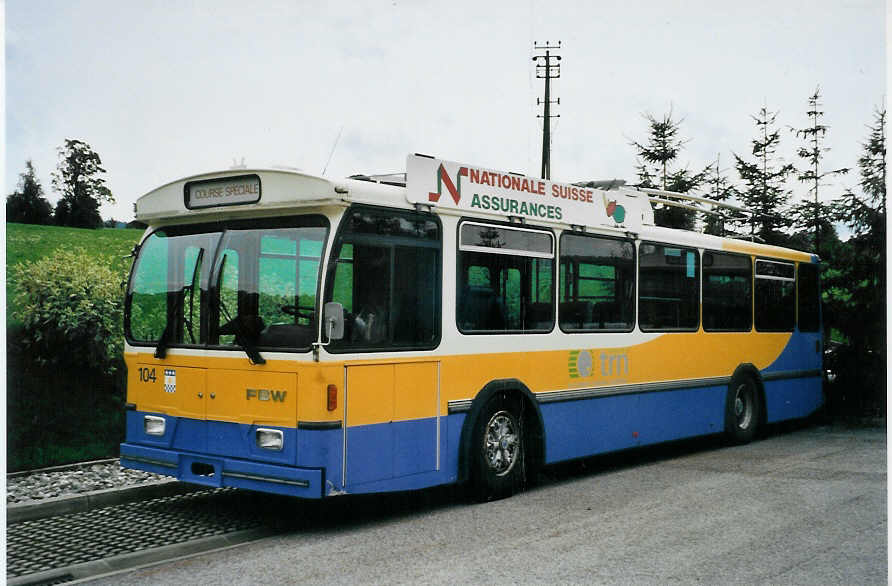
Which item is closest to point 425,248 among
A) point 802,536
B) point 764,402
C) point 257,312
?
point 257,312

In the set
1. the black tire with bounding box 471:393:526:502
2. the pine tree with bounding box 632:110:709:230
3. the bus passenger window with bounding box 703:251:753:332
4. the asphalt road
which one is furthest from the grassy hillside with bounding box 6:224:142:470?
the pine tree with bounding box 632:110:709:230

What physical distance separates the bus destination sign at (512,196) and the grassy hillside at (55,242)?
336cm

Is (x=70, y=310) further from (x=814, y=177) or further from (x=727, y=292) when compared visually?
(x=814, y=177)

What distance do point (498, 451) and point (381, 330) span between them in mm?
1837

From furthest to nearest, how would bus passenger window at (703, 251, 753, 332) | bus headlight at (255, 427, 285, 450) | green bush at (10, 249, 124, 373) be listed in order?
1. bus passenger window at (703, 251, 753, 332)
2. green bush at (10, 249, 124, 373)
3. bus headlight at (255, 427, 285, 450)

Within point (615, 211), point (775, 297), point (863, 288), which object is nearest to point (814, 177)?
point (863, 288)

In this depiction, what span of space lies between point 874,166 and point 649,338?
5732 millimetres

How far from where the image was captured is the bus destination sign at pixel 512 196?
25.8ft

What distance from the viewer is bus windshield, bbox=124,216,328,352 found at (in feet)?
23.3

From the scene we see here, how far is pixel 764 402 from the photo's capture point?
42.1 ft

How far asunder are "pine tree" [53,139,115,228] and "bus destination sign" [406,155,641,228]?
12.6ft

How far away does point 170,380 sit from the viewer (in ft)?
25.2

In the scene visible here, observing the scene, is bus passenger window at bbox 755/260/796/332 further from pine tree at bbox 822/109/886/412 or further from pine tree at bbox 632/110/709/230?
pine tree at bbox 632/110/709/230

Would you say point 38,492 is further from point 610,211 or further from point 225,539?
point 610,211
